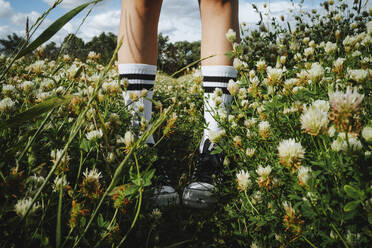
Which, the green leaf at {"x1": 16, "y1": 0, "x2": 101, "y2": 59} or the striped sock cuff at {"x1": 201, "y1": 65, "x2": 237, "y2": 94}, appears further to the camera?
the striped sock cuff at {"x1": 201, "y1": 65, "x2": 237, "y2": 94}

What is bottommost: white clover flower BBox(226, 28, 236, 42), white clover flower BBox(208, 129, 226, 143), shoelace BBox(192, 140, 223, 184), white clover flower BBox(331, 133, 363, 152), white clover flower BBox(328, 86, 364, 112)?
shoelace BBox(192, 140, 223, 184)

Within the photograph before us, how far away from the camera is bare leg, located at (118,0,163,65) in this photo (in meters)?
1.45

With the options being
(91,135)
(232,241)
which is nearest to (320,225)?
(232,241)

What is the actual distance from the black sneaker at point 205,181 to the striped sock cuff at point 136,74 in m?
0.53

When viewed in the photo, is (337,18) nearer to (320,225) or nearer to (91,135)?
(320,225)

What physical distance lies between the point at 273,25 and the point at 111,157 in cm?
234

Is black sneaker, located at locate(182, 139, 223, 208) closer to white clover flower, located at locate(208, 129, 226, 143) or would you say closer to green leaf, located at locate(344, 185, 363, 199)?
white clover flower, located at locate(208, 129, 226, 143)

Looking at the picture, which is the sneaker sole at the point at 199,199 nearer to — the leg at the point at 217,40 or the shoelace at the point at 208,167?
the shoelace at the point at 208,167

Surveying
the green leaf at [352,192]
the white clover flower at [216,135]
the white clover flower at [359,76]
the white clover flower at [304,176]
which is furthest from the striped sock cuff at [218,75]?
the green leaf at [352,192]

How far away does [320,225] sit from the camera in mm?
721

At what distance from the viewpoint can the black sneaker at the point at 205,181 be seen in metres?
1.20

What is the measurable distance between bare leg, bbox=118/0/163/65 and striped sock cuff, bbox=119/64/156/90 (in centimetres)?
3

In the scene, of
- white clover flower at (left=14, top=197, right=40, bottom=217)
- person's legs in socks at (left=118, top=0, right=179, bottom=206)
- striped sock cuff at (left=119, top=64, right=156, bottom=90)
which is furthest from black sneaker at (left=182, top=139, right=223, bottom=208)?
white clover flower at (left=14, top=197, right=40, bottom=217)

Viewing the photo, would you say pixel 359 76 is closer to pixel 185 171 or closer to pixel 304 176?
pixel 304 176
